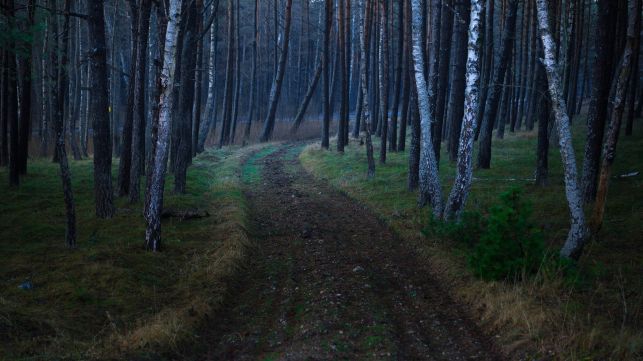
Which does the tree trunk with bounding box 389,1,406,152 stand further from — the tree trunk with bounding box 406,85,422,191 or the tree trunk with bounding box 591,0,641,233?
the tree trunk with bounding box 591,0,641,233

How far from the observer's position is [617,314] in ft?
23.0

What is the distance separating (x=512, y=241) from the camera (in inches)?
307

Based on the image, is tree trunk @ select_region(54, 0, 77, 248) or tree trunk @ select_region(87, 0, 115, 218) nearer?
tree trunk @ select_region(54, 0, 77, 248)

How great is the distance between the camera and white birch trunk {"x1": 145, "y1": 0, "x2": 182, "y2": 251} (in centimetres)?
955

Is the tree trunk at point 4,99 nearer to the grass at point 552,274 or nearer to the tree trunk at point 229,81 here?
the grass at point 552,274

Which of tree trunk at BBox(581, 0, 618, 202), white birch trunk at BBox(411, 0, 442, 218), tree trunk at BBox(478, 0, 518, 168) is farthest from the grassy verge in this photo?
tree trunk at BBox(478, 0, 518, 168)

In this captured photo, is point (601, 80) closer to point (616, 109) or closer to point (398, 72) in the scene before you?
point (616, 109)

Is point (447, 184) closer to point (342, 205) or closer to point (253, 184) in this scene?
point (342, 205)

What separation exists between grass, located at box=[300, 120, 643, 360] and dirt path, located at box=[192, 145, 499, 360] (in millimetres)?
383

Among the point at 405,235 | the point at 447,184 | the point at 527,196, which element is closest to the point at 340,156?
the point at 447,184

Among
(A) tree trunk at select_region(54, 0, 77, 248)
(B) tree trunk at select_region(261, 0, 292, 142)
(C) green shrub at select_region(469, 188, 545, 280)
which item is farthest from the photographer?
(B) tree trunk at select_region(261, 0, 292, 142)

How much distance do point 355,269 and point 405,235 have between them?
2.66 m

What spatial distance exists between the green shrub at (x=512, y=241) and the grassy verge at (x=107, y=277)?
4120 millimetres

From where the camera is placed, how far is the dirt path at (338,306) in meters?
6.34
